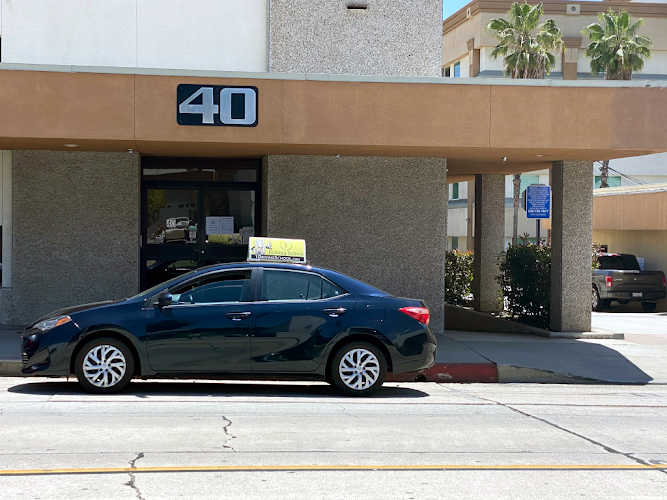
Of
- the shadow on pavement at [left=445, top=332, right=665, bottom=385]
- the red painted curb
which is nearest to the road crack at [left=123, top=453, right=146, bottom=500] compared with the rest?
the red painted curb

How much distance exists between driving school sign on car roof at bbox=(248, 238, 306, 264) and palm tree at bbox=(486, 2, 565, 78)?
33.2 metres

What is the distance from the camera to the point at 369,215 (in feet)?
48.6

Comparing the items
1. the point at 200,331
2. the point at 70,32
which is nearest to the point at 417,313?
the point at 200,331

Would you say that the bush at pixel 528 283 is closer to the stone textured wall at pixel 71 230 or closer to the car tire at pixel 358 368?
the car tire at pixel 358 368

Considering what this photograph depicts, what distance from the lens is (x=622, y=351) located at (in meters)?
13.8

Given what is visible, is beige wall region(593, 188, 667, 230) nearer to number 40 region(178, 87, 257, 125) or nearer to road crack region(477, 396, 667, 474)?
number 40 region(178, 87, 257, 125)

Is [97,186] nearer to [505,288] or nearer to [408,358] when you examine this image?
[408,358]

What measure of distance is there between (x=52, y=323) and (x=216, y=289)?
1852 mm

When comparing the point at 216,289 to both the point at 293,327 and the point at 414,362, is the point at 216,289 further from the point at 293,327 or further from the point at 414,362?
the point at 414,362

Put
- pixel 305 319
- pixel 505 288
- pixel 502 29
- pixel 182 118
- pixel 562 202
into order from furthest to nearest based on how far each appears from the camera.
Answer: pixel 502 29 → pixel 505 288 → pixel 562 202 → pixel 182 118 → pixel 305 319

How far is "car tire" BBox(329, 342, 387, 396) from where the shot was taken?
939cm

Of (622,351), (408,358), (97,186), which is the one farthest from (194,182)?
(622,351)

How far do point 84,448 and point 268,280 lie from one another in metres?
3.42

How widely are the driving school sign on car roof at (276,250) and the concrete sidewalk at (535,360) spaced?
218 centimetres
